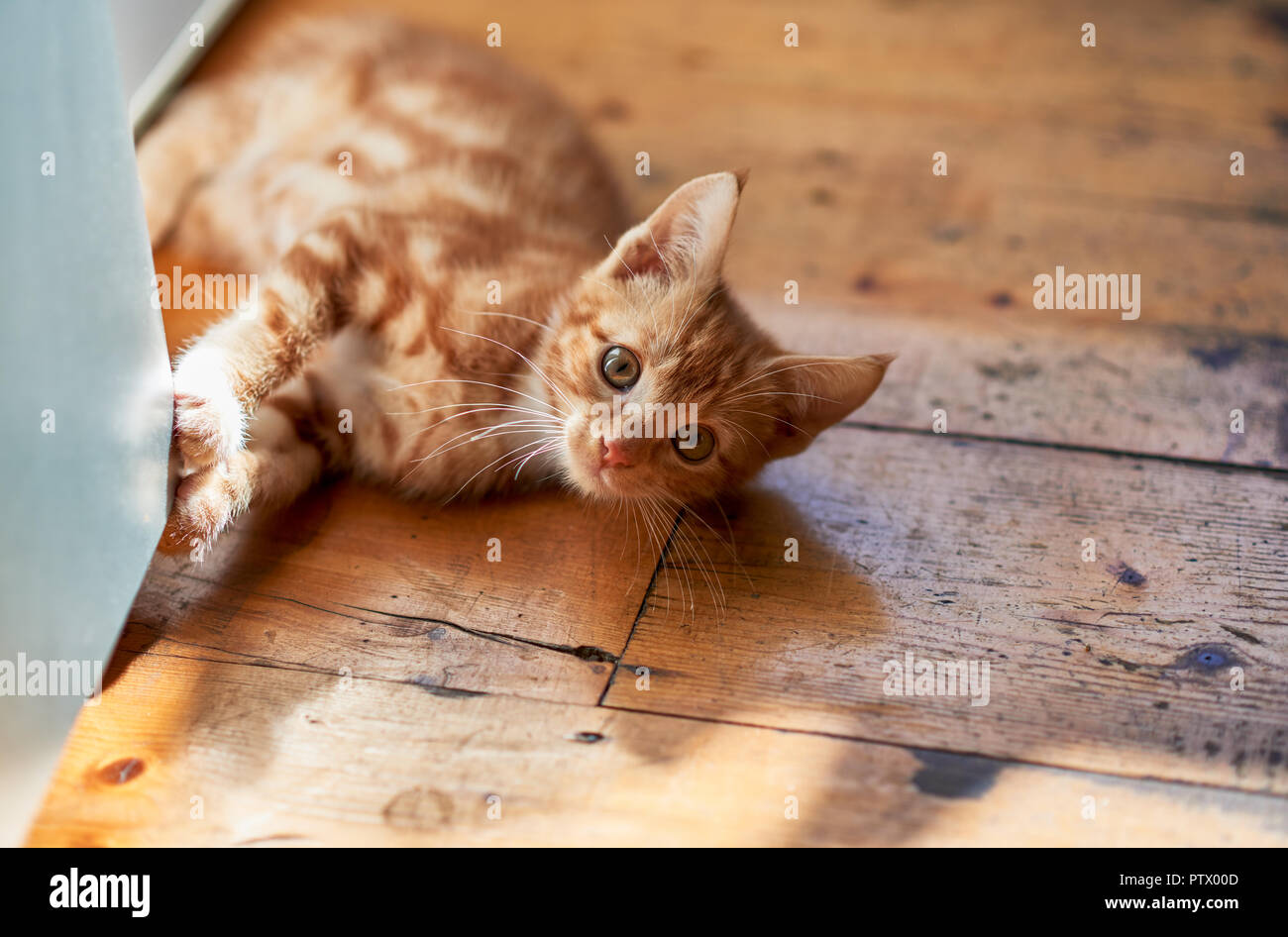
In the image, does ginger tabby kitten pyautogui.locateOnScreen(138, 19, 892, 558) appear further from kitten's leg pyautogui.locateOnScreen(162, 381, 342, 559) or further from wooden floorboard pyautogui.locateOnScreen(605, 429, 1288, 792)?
wooden floorboard pyautogui.locateOnScreen(605, 429, 1288, 792)

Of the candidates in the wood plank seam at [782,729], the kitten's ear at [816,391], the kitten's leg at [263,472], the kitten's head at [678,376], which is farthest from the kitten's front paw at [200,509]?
the kitten's ear at [816,391]

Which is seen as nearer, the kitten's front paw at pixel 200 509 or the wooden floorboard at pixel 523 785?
the wooden floorboard at pixel 523 785

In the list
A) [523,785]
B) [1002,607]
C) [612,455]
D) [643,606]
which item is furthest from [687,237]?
[523,785]

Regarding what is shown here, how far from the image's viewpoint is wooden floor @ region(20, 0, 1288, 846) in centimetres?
118

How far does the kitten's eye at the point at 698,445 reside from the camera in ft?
5.00

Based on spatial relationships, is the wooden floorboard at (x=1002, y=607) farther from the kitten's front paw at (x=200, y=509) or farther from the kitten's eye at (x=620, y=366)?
the kitten's front paw at (x=200, y=509)

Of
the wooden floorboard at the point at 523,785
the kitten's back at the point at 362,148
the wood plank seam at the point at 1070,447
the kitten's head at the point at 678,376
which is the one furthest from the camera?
the kitten's back at the point at 362,148

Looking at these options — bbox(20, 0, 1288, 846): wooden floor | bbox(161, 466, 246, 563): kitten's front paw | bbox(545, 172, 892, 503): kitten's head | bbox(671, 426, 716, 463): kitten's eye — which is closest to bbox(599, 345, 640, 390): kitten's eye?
bbox(545, 172, 892, 503): kitten's head

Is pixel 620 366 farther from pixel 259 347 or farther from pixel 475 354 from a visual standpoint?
pixel 259 347

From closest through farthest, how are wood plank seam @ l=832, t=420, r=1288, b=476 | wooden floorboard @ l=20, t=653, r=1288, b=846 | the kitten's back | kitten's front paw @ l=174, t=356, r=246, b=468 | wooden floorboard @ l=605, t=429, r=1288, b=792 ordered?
wooden floorboard @ l=20, t=653, r=1288, b=846 → wooden floorboard @ l=605, t=429, r=1288, b=792 → kitten's front paw @ l=174, t=356, r=246, b=468 → wood plank seam @ l=832, t=420, r=1288, b=476 → the kitten's back

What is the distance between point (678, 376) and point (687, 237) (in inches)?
8.4

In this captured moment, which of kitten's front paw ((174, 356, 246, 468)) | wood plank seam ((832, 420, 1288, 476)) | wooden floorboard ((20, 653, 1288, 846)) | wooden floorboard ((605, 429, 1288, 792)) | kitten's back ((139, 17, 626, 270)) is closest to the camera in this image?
wooden floorboard ((20, 653, 1288, 846))

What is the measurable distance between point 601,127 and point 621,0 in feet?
2.56

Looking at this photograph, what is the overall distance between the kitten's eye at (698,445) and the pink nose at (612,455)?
0.09 m
